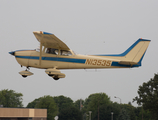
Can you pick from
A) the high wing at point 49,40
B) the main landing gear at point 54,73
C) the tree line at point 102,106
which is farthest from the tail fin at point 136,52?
the tree line at point 102,106

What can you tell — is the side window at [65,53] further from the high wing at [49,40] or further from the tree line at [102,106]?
the tree line at [102,106]

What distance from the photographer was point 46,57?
19.9 metres

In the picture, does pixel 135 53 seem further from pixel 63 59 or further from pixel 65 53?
pixel 63 59

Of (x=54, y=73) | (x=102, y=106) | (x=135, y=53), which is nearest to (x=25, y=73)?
(x=54, y=73)

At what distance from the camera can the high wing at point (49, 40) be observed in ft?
58.9

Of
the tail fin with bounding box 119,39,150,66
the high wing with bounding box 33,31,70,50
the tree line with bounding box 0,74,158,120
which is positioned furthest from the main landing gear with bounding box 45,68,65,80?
the tree line with bounding box 0,74,158,120

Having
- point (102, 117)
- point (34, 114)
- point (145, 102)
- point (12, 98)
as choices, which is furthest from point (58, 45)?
point (12, 98)

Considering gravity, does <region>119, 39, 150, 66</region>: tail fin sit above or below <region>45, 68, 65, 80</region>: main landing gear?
above

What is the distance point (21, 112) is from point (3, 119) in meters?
4.23

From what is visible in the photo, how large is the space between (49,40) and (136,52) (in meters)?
6.37

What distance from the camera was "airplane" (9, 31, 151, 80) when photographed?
1988 centimetres

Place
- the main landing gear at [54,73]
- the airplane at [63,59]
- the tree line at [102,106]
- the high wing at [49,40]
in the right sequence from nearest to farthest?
the high wing at [49,40], the main landing gear at [54,73], the airplane at [63,59], the tree line at [102,106]

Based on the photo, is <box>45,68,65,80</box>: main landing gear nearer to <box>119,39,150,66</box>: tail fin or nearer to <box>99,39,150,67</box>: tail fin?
<box>99,39,150,67</box>: tail fin

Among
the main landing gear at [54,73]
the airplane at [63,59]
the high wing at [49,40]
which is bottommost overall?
the main landing gear at [54,73]
